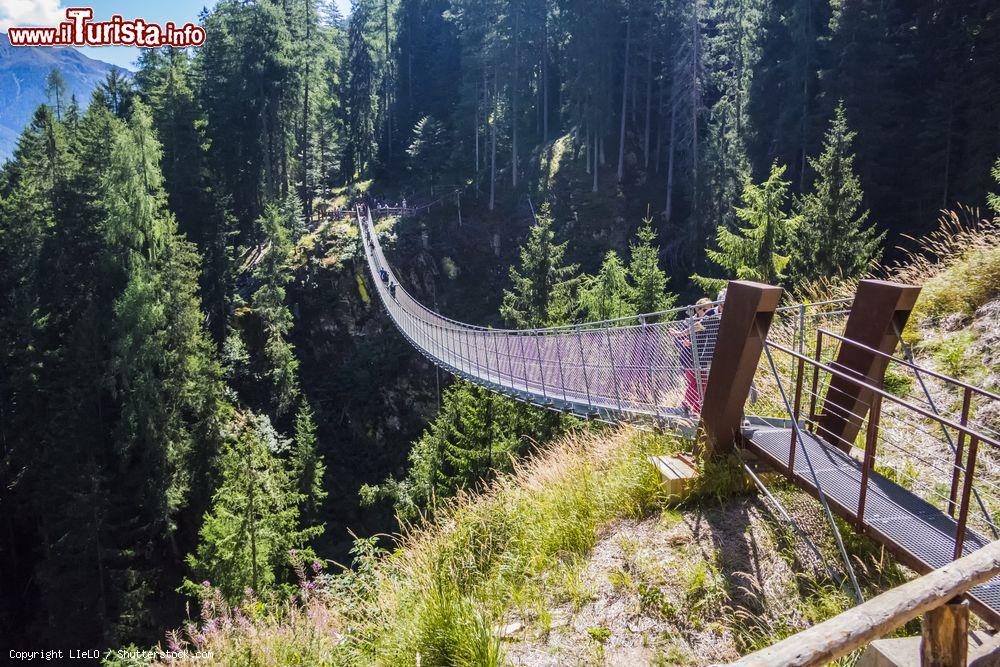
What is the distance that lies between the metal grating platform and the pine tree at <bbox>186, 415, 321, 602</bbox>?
11.9 m

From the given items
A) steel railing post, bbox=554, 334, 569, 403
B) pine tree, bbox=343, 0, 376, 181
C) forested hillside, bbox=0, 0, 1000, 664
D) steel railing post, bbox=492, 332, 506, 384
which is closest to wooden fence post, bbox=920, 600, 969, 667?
steel railing post, bbox=554, 334, 569, 403

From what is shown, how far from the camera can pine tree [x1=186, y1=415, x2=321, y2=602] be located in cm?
1310

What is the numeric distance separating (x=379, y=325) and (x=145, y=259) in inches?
354

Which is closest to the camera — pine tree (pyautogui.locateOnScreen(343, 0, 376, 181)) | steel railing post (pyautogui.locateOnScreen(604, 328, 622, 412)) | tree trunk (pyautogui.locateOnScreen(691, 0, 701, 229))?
steel railing post (pyautogui.locateOnScreen(604, 328, 622, 412))

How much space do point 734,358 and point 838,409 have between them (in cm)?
89

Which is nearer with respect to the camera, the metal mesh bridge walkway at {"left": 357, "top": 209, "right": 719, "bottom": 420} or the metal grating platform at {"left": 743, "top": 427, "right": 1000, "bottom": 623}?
the metal grating platform at {"left": 743, "top": 427, "right": 1000, "bottom": 623}

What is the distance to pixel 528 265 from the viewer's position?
18.0 m

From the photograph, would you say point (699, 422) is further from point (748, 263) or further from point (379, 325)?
point (379, 325)

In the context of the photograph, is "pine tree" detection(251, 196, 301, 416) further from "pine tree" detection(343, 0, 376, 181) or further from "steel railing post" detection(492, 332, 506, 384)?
"steel railing post" detection(492, 332, 506, 384)

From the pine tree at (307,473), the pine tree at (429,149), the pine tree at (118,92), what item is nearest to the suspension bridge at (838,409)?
the pine tree at (307,473)

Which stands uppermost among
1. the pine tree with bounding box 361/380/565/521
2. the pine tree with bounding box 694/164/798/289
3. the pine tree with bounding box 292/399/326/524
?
the pine tree with bounding box 694/164/798/289

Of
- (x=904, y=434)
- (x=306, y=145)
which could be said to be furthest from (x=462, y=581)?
(x=306, y=145)

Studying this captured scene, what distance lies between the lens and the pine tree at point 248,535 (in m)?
13.1

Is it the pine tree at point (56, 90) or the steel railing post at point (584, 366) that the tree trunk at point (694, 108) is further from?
the pine tree at point (56, 90)
